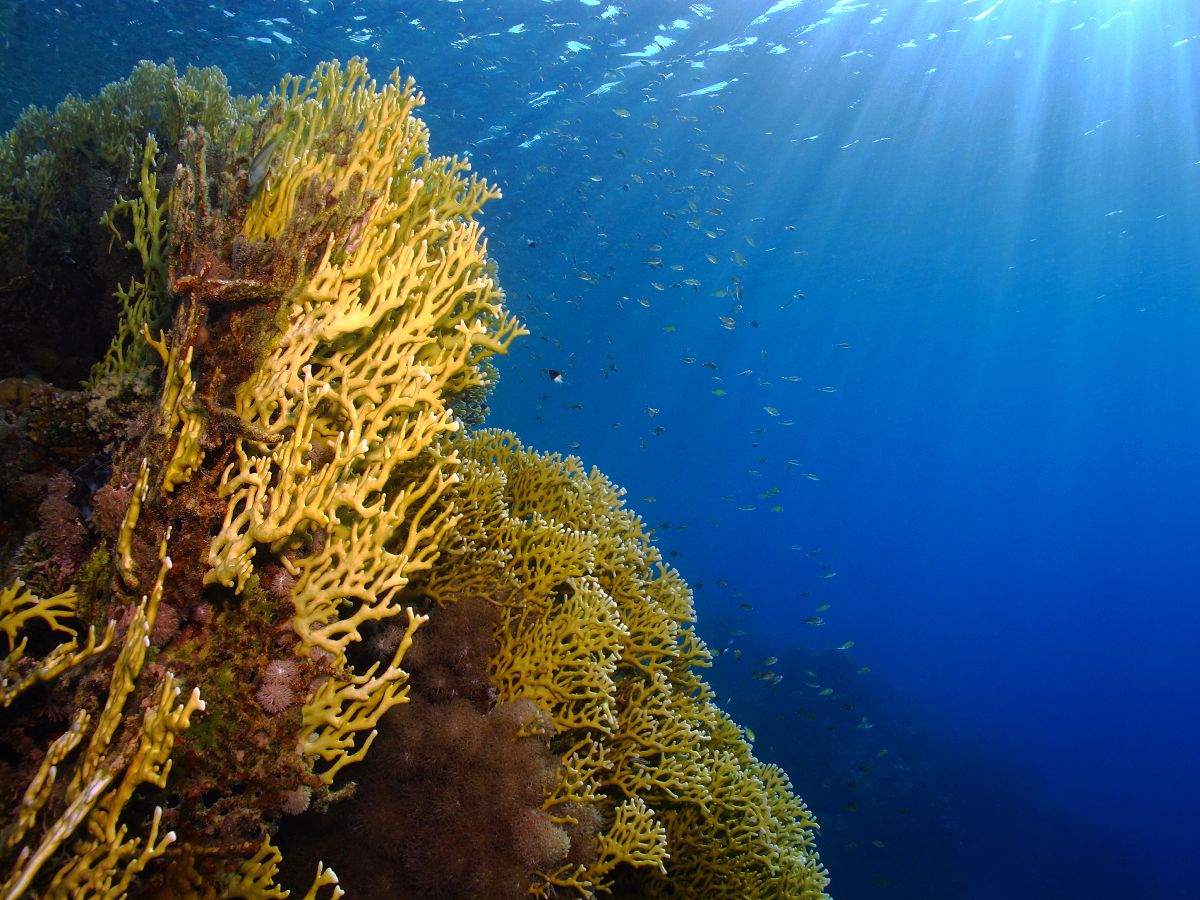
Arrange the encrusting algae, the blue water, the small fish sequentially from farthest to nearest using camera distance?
the blue water → the small fish → the encrusting algae

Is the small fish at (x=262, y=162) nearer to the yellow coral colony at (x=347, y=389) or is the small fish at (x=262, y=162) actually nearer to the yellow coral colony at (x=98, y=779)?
the yellow coral colony at (x=347, y=389)

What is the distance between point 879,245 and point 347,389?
57602 mm

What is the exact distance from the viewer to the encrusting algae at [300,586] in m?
2.31

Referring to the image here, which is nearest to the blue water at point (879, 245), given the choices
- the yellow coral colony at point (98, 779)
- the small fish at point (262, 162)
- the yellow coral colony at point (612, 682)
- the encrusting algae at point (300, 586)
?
the yellow coral colony at point (612, 682)

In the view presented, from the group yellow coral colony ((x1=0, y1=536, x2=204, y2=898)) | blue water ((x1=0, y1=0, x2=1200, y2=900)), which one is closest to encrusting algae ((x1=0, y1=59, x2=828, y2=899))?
yellow coral colony ((x1=0, y1=536, x2=204, y2=898))

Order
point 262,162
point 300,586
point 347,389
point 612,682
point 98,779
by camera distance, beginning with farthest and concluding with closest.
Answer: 1. point 612,682
2. point 262,162
3. point 347,389
4. point 300,586
5. point 98,779

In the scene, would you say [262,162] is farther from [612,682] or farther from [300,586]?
[612,682]

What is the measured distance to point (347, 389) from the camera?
2861 mm

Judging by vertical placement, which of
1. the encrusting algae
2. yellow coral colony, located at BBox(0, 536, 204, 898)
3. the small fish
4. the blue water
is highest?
the blue water

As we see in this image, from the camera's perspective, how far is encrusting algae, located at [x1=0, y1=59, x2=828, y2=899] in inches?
91.0

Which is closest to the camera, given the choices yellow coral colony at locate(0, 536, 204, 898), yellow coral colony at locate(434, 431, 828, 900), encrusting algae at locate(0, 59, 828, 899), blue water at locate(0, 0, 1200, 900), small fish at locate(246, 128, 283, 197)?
yellow coral colony at locate(0, 536, 204, 898)

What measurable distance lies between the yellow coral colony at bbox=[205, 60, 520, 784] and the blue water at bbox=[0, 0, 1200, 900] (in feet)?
37.4

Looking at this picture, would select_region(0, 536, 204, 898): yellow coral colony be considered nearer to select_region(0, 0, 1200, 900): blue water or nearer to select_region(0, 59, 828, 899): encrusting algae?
select_region(0, 59, 828, 899): encrusting algae

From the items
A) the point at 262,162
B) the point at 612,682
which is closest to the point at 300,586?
the point at 262,162
